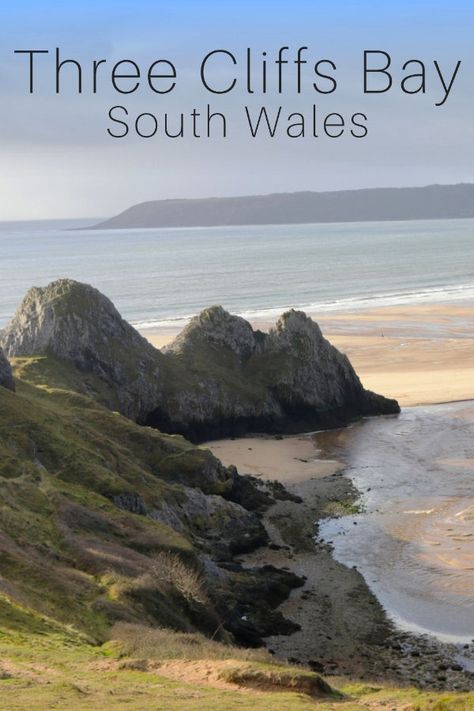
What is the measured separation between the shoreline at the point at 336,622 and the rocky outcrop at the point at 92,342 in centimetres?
1785

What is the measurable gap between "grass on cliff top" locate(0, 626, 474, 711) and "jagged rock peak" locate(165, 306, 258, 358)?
155ft

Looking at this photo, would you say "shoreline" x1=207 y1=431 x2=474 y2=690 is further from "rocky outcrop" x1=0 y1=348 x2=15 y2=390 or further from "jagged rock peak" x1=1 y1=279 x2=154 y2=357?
"jagged rock peak" x1=1 y1=279 x2=154 y2=357

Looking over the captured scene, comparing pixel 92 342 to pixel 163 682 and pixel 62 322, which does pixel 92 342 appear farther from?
pixel 163 682

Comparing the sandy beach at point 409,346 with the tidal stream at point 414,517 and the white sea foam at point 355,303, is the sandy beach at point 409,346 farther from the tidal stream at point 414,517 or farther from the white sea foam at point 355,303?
the tidal stream at point 414,517

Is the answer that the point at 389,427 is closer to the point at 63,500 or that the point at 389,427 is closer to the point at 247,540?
the point at 247,540

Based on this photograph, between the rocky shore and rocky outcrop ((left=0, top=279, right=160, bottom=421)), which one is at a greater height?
rocky outcrop ((left=0, top=279, right=160, bottom=421))

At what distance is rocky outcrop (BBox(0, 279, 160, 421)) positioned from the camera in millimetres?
68750

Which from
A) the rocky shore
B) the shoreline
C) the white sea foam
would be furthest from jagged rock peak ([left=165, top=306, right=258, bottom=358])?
the white sea foam

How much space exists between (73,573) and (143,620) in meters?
3.42

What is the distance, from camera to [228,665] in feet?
89.3

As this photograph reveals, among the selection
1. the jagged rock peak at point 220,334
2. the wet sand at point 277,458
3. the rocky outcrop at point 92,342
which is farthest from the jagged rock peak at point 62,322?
the wet sand at point 277,458

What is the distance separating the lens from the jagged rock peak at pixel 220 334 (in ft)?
252

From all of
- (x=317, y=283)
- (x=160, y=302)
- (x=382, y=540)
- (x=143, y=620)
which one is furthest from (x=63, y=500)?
(x=317, y=283)

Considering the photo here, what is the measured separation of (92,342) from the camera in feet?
229
